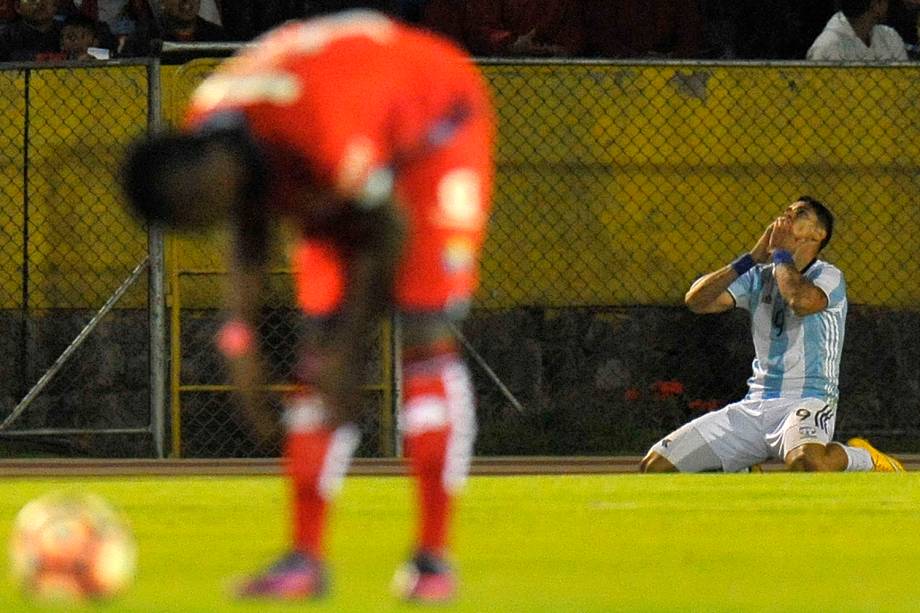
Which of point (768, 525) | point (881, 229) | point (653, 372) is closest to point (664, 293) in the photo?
point (653, 372)

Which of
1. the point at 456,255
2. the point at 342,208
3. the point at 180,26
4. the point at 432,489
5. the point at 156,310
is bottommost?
the point at 156,310

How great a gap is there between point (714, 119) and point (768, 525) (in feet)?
23.3

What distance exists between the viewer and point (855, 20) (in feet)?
52.2

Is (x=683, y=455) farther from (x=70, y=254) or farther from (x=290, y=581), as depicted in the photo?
(x=290, y=581)

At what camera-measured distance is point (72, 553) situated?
5.71m

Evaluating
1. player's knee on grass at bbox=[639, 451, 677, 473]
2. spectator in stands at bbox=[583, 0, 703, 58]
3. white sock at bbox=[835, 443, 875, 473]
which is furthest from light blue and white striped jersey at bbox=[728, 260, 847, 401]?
spectator in stands at bbox=[583, 0, 703, 58]

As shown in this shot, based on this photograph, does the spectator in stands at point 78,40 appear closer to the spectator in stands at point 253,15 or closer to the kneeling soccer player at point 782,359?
the spectator in stands at point 253,15

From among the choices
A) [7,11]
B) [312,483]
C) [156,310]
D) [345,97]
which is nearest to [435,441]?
[312,483]

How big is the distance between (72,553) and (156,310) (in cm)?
910

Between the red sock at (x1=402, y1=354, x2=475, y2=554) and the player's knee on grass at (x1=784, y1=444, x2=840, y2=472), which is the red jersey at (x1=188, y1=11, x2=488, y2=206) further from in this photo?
the player's knee on grass at (x1=784, y1=444, x2=840, y2=472)

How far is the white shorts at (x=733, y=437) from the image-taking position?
13141 mm

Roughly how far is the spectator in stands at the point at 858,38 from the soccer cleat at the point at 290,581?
10610mm

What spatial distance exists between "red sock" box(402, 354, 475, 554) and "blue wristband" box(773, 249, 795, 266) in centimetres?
706

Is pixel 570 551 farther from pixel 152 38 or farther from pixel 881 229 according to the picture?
pixel 152 38
